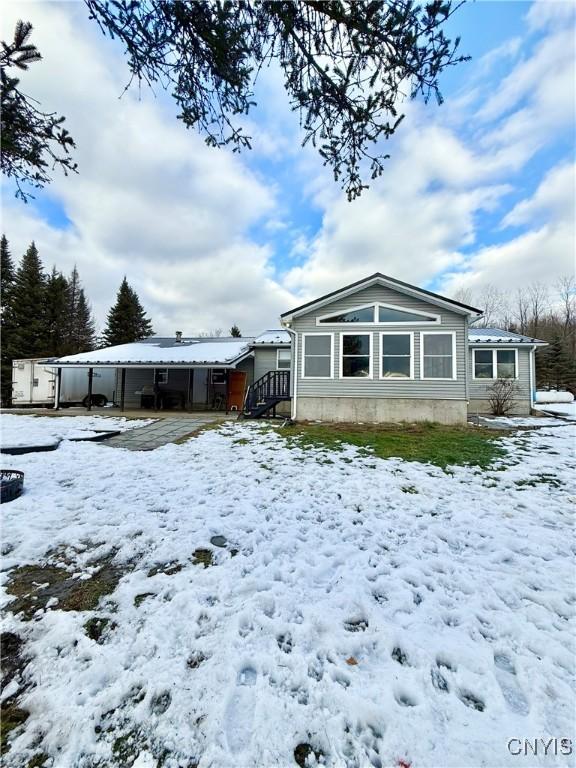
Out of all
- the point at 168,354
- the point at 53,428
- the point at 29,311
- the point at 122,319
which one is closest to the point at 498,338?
the point at 168,354

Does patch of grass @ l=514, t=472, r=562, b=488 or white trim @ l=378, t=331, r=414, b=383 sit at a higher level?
white trim @ l=378, t=331, r=414, b=383

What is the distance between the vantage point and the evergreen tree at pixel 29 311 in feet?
76.3

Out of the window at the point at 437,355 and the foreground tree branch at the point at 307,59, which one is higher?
the foreground tree branch at the point at 307,59

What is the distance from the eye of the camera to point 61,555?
2734mm

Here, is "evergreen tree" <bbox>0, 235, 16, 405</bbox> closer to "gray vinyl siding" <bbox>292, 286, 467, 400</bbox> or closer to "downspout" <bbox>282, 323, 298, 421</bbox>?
"downspout" <bbox>282, 323, 298, 421</bbox>

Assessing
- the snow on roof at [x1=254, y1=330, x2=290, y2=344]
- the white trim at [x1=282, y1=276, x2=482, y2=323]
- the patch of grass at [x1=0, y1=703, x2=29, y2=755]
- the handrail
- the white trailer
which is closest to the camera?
the patch of grass at [x1=0, y1=703, x2=29, y2=755]

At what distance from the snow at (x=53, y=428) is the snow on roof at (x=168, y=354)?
3.03m

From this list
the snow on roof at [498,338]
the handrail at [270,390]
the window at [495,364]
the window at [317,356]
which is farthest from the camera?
the window at [495,364]

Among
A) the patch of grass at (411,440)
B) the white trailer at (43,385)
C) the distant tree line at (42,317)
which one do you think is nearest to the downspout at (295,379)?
the patch of grass at (411,440)

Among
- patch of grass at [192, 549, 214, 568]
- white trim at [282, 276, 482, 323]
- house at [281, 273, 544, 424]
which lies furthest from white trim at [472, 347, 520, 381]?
patch of grass at [192, 549, 214, 568]

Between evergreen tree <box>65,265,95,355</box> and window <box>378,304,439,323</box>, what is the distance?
2658cm

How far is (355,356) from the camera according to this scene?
415 inches

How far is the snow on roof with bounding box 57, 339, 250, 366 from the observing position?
43.5 feet

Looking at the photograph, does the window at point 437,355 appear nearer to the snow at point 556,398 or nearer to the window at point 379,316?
the window at point 379,316
